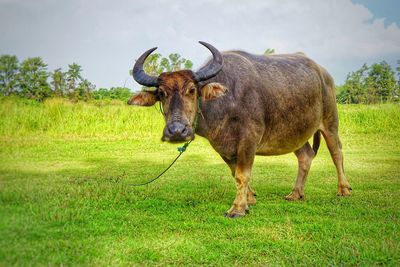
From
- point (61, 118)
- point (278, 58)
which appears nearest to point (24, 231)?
point (61, 118)

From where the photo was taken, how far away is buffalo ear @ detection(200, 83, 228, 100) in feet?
15.8

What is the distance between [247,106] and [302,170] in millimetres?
1826

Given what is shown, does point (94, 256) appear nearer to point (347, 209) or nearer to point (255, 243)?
point (255, 243)

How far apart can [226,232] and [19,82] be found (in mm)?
2845

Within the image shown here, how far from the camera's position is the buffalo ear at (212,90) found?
4828mm

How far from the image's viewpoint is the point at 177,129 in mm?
4203

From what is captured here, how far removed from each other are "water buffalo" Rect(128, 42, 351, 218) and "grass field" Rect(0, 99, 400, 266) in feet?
2.08

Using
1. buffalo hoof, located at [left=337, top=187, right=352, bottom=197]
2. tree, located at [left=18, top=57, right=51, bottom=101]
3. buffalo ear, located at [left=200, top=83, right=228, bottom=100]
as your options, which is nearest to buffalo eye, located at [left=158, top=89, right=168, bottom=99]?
buffalo ear, located at [left=200, top=83, right=228, bottom=100]

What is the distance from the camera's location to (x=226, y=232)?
14.3ft

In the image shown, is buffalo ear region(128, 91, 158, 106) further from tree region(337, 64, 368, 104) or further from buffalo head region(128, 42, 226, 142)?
tree region(337, 64, 368, 104)

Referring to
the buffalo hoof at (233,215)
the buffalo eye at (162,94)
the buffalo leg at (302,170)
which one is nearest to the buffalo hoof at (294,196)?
the buffalo leg at (302,170)

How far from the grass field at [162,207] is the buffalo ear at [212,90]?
1.25 meters

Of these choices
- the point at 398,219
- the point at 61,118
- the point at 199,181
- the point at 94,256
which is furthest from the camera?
the point at 199,181

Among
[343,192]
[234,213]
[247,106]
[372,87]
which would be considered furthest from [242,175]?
[372,87]
